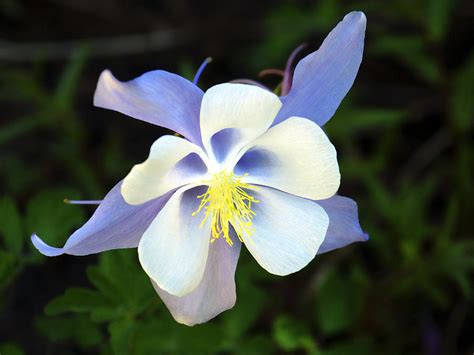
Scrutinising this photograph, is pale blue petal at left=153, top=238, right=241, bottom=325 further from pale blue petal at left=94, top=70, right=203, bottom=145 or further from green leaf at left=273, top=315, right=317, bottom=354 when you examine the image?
green leaf at left=273, top=315, right=317, bottom=354

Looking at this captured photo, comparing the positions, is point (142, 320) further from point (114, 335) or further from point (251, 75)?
point (251, 75)

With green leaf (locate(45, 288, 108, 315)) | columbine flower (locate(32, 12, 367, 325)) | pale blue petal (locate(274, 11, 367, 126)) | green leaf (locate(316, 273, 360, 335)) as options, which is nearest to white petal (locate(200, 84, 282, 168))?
columbine flower (locate(32, 12, 367, 325))

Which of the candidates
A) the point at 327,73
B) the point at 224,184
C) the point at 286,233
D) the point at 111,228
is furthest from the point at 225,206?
the point at 327,73

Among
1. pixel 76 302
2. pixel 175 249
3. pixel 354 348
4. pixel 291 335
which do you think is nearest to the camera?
pixel 175 249

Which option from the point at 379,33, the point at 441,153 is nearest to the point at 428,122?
the point at 441,153

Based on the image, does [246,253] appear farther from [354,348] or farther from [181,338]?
[354,348]

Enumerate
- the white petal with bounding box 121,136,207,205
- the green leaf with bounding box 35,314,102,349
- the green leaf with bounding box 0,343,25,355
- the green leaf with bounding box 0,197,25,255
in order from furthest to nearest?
1. the green leaf with bounding box 35,314,102,349
2. the green leaf with bounding box 0,197,25,255
3. the green leaf with bounding box 0,343,25,355
4. the white petal with bounding box 121,136,207,205

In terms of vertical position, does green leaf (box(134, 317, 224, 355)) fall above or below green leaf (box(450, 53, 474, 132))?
above
